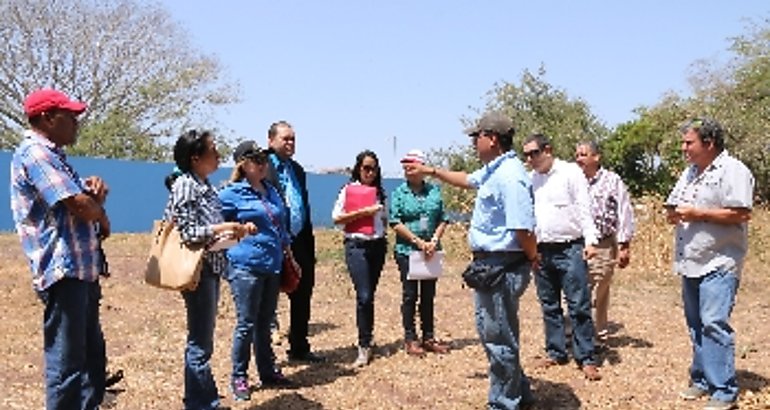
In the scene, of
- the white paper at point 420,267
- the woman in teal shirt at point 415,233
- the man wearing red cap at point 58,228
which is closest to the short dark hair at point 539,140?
the woman in teal shirt at point 415,233

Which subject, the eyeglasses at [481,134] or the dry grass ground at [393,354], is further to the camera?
the dry grass ground at [393,354]

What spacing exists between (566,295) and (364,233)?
147cm

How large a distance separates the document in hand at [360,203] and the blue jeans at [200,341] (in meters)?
1.79

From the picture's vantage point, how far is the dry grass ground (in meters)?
5.06

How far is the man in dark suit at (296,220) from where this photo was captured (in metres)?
5.52

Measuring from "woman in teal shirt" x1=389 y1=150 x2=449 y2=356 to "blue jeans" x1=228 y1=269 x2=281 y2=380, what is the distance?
4.31ft

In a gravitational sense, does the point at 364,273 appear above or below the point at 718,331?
above

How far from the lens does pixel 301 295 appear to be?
5887 mm

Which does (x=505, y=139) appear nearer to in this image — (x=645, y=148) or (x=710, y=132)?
(x=710, y=132)

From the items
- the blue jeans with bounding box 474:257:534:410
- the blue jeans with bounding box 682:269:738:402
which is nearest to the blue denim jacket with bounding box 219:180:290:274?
the blue jeans with bounding box 474:257:534:410

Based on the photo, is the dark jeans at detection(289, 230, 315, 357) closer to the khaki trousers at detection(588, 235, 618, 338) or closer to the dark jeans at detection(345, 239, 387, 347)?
the dark jeans at detection(345, 239, 387, 347)

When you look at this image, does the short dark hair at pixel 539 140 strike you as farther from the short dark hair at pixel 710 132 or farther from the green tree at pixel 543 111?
the green tree at pixel 543 111

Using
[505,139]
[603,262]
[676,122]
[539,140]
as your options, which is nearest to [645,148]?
[676,122]

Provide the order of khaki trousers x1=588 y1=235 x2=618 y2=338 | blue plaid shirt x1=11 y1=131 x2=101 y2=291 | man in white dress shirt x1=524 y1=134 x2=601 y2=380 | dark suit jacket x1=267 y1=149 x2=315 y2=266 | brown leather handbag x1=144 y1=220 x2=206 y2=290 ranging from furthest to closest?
khaki trousers x1=588 y1=235 x2=618 y2=338 < dark suit jacket x1=267 y1=149 x2=315 y2=266 < man in white dress shirt x1=524 y1=134 x2=601 y2=380 < brown leather handbag x1=144 y1=220 x2=206 y2=290 < blue plaid shirt x1=11 y1=131 x2=101 y2=291
